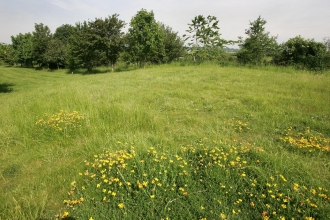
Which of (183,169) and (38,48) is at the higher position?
(38,48)

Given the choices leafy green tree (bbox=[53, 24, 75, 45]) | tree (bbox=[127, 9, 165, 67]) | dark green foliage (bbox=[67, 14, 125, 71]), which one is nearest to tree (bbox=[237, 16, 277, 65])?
tree (bbox=[127, 9, 165, 67])

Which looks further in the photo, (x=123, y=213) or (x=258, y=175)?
(x=258, y=175)

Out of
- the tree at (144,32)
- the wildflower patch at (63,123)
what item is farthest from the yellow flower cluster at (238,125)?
the tree at (144,32)

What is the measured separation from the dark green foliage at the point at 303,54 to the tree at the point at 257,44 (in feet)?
3.39

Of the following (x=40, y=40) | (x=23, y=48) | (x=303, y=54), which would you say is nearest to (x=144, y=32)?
(x=303, y=54)

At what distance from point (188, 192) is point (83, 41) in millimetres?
28391

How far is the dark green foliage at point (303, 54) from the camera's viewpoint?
1291 cm

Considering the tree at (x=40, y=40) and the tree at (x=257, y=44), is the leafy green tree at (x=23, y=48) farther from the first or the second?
the tree at (x=257, y=44)

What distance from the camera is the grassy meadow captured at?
6.84 feet

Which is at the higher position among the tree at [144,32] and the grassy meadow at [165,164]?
the tree at [144,32]

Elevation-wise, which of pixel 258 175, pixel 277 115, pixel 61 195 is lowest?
pixel 61 195

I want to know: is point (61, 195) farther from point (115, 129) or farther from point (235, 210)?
point (235, 210)

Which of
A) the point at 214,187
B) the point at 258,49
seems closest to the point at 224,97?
the point at 214,187

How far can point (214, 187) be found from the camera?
2.32 meters
